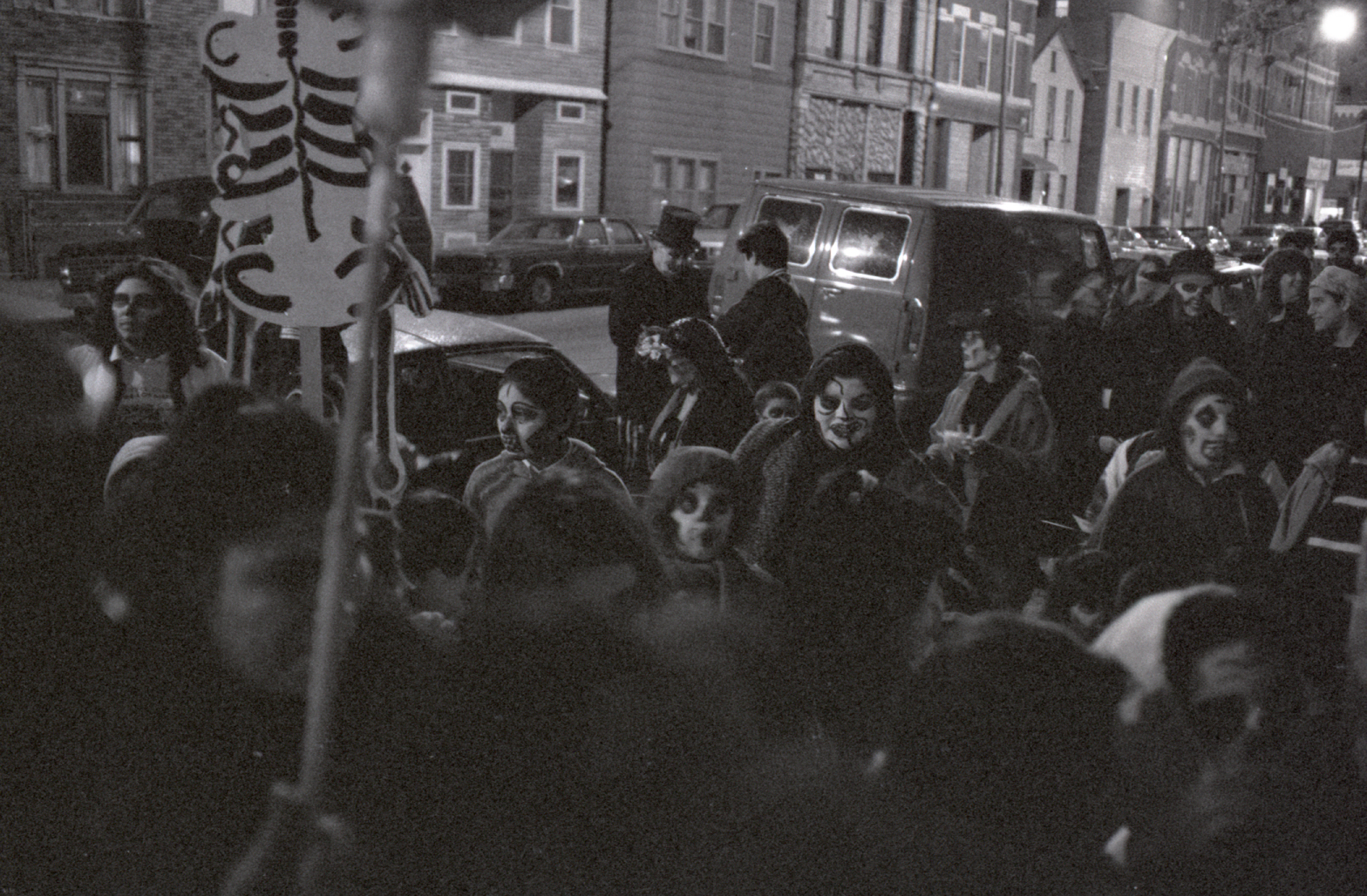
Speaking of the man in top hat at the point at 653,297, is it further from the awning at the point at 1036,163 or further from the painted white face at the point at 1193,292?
the awning at the point at 1036,163

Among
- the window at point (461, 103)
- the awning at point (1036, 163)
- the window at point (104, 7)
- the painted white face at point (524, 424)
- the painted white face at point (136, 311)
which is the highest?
the window at point (104, 7)

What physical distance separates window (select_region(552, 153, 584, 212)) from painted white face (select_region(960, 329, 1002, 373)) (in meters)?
24.3

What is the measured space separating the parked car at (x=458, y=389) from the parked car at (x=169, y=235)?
3.38 metres

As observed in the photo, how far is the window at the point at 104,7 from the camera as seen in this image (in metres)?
21.5

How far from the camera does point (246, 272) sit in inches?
172

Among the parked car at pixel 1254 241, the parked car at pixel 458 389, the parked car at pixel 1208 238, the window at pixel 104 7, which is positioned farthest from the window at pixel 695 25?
the parked car at pixel 458 389

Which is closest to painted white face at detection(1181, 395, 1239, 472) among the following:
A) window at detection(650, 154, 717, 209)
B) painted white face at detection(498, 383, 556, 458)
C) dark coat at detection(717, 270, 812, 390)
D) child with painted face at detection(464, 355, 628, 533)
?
child with painted face at detection(464, 355, 628, 533)

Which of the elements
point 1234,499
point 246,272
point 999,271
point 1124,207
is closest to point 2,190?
point 999,271

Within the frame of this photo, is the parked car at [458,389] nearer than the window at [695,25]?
Yes

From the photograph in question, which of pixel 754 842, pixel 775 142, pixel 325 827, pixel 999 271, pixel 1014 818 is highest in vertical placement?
pixel 775 142

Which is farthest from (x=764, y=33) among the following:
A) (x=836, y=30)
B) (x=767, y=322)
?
(x=767, y=322)

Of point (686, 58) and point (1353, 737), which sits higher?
point (686, 58)

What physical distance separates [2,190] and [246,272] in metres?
19.3

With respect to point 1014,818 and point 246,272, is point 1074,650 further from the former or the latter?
point 246,272
